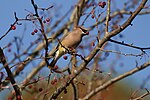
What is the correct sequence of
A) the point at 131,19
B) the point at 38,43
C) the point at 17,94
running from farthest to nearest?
the point at 38,43 < the point at 17,94 < the point at 131,19

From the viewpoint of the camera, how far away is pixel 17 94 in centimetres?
322

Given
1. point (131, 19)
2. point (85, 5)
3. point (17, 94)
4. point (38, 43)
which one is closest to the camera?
point (131, 19)

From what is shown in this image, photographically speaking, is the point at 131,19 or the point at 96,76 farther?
the point at 96,76

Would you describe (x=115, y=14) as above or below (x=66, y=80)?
below

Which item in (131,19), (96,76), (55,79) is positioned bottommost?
(96,76)

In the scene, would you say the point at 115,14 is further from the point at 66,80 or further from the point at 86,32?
the point at 66,80

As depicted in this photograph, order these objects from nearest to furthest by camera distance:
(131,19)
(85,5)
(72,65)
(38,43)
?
(131,19), (72,65), (85,5), (38,43)

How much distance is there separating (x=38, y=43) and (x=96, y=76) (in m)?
0.77

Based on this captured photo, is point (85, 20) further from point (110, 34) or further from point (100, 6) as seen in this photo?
point (110, 34)

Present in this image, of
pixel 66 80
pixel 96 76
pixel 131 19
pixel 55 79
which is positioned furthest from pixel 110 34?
pixel 96 76

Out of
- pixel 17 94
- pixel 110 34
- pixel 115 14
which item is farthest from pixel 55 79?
pixel 115 14

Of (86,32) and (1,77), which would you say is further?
(86,32)

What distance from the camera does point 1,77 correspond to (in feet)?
11.0

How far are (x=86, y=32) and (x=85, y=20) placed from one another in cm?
17
